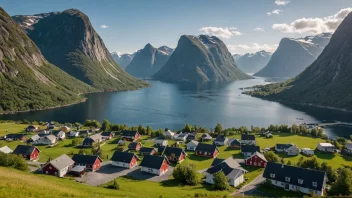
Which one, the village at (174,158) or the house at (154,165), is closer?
the village at (174,158)

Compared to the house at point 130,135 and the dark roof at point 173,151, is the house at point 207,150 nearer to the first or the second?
the dark roof at point 173,151

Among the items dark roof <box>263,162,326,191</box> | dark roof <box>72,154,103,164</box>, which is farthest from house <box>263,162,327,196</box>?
dark roof <box>72,154,103,164</box>

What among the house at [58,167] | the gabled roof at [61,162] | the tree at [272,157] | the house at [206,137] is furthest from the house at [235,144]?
the house at [58,167]

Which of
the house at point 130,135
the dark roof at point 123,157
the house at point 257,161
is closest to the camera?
the dark roof at point 123,157

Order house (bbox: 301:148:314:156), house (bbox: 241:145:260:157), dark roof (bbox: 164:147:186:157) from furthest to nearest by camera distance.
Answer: house (bbox: 301:148:314:156) → house (bbox: 241:145:260:157) → dark roof (bbox: 164:147:186:157)

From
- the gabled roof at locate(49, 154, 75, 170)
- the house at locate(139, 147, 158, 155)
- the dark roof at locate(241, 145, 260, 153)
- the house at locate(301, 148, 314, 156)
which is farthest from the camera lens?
the house at locate(301, 148, 314, 156)

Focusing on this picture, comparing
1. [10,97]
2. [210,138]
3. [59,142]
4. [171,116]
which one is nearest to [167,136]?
[210,138]

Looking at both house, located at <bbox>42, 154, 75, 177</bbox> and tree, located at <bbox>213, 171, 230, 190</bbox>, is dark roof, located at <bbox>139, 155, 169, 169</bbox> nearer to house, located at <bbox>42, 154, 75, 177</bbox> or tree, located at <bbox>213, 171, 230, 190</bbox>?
tree, located at <bbox>213, 171, 230, 190</bbox>
